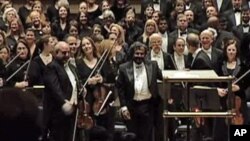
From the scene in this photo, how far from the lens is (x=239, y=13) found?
10062 mm

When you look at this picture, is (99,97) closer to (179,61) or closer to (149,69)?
(149,69)

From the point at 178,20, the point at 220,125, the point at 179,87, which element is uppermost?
the point at 178,20

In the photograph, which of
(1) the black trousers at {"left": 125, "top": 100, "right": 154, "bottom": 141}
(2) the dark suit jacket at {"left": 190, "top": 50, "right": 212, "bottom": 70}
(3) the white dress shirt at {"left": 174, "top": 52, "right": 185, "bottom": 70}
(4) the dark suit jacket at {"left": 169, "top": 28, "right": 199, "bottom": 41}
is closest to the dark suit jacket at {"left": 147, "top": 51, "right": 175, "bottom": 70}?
(3) the white dress shirt at {"left": 174, "top": 52, "right": 185, "bottom": 70}

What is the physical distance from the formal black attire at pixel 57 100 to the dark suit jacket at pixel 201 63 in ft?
4.93

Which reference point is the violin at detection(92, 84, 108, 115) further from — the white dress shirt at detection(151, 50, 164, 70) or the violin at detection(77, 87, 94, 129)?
the white dress shirt at detection(151, 50, 164, 70)

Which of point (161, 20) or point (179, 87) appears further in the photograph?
point (161, 20)

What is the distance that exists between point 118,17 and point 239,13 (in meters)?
2.03

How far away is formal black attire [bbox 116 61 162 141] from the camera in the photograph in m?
7.31

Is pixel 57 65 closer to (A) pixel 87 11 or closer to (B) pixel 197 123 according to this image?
(B) pixel 197 123

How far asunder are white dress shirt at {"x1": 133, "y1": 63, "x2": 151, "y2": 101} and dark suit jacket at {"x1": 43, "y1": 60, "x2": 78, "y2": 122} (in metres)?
0.85

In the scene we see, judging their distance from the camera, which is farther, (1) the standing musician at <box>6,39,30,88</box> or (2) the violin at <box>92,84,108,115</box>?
(1) the standing musician at <box>6,39,30,88</box>

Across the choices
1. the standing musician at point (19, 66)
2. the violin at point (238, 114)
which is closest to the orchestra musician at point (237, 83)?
the violin at point (238, 114)

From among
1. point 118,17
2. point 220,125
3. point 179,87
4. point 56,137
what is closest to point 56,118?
point 56,137

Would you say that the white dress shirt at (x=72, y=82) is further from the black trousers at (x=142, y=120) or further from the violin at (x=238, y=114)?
the violin at (x=238, y=114)
